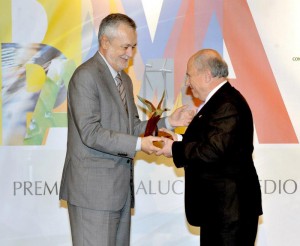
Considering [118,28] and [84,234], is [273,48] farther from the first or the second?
[84,234]

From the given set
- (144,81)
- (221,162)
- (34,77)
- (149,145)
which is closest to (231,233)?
(221,162)

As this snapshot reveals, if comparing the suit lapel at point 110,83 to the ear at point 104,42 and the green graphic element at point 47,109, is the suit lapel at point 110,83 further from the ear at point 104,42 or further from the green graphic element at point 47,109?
the green graphic element at point 47,109

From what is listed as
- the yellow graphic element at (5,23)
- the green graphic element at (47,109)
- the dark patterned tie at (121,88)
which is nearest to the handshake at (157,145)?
the dark patterned tie at (121,88)

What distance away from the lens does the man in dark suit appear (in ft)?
9.04

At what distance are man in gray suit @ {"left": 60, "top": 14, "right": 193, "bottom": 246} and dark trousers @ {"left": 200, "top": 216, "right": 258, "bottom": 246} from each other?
0.51 metres

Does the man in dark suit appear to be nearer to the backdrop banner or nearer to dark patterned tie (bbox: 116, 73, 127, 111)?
dark patterned tie (bbox: 116, 73, 127, 111)

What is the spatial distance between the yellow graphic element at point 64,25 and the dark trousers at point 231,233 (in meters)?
1.93

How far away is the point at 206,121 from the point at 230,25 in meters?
1.62

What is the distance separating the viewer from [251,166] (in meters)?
2.89

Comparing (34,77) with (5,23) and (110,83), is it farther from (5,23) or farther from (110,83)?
(110,83)

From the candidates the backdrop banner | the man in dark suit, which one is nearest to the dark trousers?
the man in dark suit

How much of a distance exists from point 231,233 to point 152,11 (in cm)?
201

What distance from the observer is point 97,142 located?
2883mm

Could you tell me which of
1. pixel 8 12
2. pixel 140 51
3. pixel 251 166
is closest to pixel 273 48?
pixel 140 51
